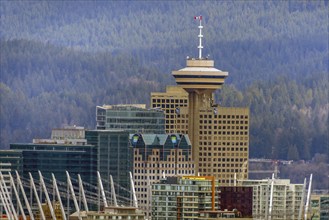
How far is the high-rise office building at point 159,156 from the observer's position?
194875 millimetres

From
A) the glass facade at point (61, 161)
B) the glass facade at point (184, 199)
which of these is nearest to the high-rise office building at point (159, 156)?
the glass facade at point (61, 161)

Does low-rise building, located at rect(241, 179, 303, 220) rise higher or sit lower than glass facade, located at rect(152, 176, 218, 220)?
lower

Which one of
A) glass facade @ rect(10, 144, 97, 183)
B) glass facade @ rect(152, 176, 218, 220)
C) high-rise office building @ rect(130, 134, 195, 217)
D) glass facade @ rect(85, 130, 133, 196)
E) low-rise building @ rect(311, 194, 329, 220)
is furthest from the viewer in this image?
high-rise office building @ rect(130, 134, 195, 217)

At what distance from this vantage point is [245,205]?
161 meters

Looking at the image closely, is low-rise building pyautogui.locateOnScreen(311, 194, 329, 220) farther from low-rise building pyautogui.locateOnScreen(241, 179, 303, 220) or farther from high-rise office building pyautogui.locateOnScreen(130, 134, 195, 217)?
high-rise office building pyautogui.locateOnScreen(130, 134, 195, 217)

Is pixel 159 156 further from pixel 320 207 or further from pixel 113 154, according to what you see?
pixel 320 207

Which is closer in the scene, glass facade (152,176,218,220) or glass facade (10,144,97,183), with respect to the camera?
glass facade (152,176,218,220)

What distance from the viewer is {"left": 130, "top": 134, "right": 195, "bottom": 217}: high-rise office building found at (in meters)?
195

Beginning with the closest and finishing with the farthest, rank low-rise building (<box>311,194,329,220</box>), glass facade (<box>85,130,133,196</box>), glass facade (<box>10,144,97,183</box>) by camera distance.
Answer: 1. low-rise building (<box>311,194,329,220</box>)
2. glass facade (<box>10,144,97,183</box>)
3. glass facade (<box>85,130,133,196</box>)

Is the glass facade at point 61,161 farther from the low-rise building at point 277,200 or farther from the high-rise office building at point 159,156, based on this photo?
the low-rise building at point 277,200

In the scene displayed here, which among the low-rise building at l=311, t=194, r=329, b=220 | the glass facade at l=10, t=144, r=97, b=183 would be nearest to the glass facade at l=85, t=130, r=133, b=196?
the glass facade at l=10, t=144, r=97, b=183

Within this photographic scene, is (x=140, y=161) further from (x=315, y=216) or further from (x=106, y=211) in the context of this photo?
(x=106, y=211)

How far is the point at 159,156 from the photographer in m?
197

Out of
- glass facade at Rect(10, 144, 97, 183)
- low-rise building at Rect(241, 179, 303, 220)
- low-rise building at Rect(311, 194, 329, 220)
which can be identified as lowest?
low-rise building at Rect(311, 194, 329, 220)
